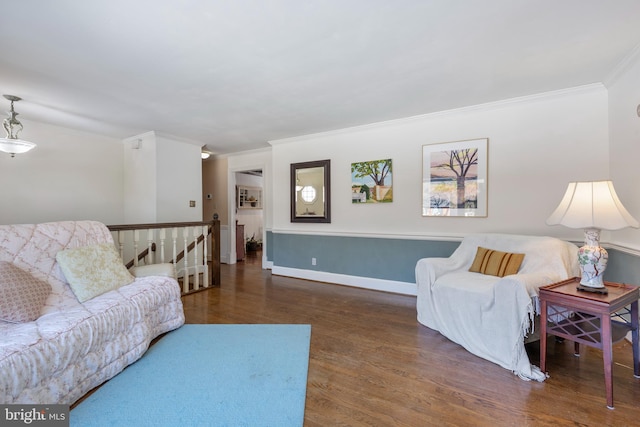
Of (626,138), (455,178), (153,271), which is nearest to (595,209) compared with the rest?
(626,138)

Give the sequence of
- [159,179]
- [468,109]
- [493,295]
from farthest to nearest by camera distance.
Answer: [159,179]
[468,109]
[493,295]

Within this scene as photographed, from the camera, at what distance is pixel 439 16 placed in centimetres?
177

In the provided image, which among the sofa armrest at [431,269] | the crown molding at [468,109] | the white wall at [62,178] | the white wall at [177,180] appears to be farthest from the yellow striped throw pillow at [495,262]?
the white wall at [62,178]

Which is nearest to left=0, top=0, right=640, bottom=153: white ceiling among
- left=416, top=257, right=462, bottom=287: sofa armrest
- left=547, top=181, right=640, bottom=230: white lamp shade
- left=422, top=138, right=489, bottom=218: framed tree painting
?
left=422, top=138, right=489, bottom=218: framed tree painting

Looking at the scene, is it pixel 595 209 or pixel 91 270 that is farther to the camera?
pixel 91 270

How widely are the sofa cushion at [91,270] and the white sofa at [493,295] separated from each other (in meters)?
2.74

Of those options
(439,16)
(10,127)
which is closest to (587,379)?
(439,16)

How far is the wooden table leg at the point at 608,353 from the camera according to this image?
162cm

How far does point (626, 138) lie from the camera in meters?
2.43

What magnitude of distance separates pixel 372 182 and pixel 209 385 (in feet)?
10.1

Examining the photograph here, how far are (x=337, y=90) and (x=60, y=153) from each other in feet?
14.1

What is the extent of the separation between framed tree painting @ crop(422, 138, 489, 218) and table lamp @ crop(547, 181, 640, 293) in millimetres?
1296

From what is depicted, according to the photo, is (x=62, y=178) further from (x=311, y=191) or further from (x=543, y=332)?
(x=543, y=332)

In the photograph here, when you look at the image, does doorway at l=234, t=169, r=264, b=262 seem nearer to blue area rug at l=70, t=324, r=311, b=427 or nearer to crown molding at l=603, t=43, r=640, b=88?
blue area rug at l=70, t=324, r=311, b=427
